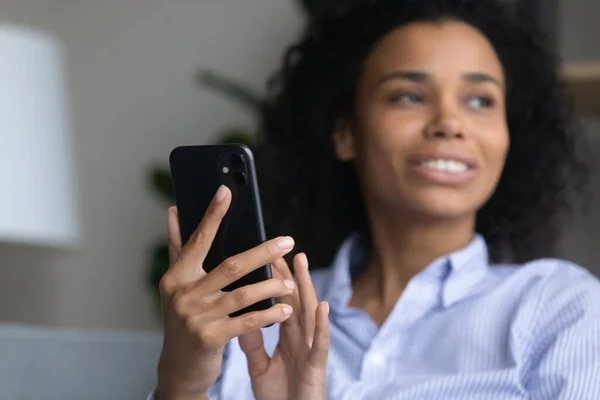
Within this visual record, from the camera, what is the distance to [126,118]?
1905mm

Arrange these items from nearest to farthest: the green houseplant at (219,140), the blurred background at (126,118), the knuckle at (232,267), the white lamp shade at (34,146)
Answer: the knuckle at (232,267)
the white lamp shade at (34,146)
the green houseplant at (219,140)
the blurred background at (126,118)

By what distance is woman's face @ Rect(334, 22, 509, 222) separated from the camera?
91 cm

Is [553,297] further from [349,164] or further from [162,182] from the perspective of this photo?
[162,182]

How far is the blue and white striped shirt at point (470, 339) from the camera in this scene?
761 mm

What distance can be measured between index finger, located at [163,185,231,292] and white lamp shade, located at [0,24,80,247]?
46 centimetres

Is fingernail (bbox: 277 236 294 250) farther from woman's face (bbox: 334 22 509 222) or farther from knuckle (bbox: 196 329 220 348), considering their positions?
woman's face (bbox: 334 22 509 222)

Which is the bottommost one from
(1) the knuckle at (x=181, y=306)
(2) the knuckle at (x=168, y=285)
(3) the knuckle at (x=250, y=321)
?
(3) the knuckle at (x=250, y=321)

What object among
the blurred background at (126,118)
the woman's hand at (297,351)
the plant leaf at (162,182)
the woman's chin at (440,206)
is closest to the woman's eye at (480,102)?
the woman's chin at (440,206)

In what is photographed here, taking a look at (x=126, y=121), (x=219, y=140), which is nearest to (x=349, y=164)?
(x=219, y=140)

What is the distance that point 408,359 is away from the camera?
33.8 inches

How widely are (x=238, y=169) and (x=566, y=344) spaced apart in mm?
376

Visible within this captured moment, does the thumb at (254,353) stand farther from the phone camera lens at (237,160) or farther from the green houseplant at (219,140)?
the green houseplant at (219,140)

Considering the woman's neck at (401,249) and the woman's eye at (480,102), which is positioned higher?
the woman's eye at (480,102)

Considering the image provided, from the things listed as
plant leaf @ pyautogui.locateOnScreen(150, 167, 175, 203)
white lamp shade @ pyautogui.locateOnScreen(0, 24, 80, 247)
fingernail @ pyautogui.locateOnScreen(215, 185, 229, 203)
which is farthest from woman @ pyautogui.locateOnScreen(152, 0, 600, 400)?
plant leaf @ pyautogui.locateOnScreen(150, 167, 175, 203)
